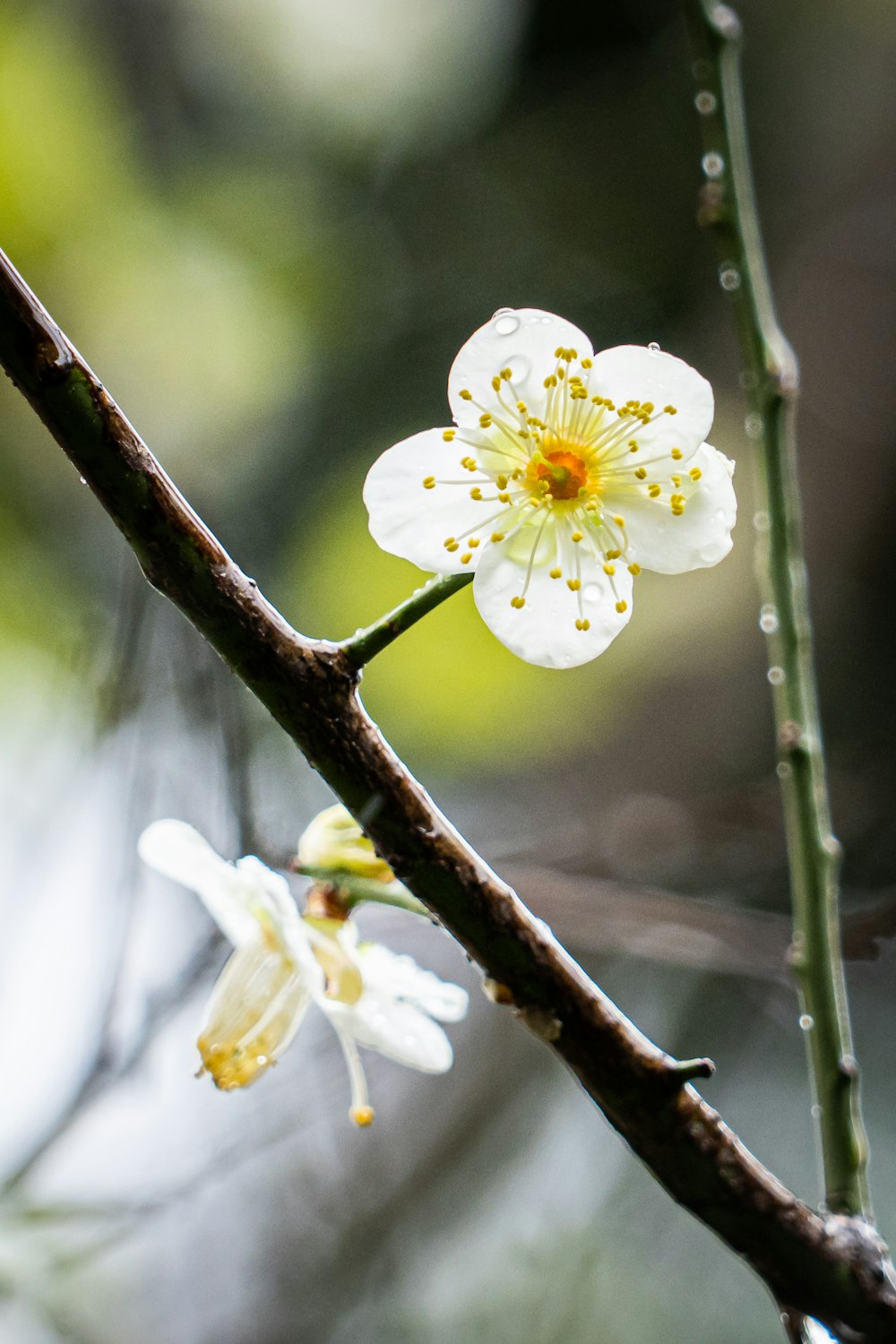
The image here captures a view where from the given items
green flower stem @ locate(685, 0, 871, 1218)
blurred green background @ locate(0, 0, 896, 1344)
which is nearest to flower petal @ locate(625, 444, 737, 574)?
green flower stem @ locate(685, 0, 871, 1218)

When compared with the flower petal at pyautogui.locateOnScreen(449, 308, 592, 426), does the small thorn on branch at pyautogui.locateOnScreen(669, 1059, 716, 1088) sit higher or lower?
lower

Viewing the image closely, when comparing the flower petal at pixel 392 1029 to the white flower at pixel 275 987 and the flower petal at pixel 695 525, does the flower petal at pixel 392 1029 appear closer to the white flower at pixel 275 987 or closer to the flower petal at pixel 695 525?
the white flower at pixel 275 987

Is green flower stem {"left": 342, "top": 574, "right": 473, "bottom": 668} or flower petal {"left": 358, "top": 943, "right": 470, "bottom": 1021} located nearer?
green flower stem {"left": 342, "top": 574, "right": 473, "bottom": 668}

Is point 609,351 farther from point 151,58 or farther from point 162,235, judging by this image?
point 151,58

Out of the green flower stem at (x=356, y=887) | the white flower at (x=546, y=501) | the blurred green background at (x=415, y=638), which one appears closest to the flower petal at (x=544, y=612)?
the white flower at (x=546, y=501)

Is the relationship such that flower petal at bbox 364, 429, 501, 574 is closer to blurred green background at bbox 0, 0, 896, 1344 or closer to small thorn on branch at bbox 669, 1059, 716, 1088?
small thorn on branch at bbox 669, 1059, 716, 1088

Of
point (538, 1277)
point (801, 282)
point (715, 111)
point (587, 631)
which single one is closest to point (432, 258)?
point (801, 282)
